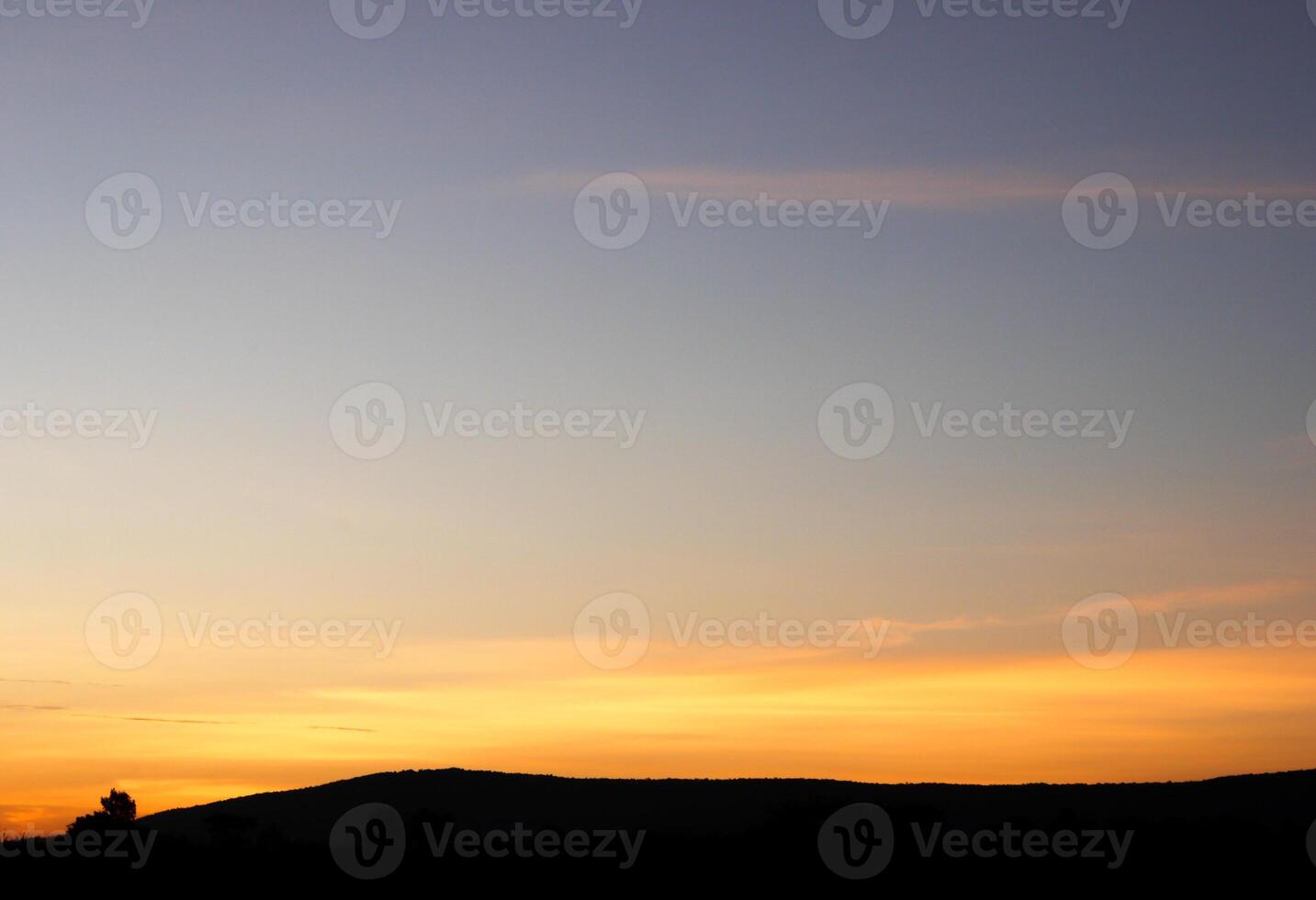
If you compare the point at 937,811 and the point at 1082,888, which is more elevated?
the point at 937,811

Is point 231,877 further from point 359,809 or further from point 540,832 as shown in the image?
point 359,809

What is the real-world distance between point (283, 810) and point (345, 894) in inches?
1148

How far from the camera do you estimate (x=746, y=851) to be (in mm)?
40750

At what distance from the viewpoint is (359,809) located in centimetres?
5909

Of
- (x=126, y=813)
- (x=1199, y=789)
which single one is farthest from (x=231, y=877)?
(x=1199, y=789)

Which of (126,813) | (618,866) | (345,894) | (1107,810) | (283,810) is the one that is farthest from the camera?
(283,810)

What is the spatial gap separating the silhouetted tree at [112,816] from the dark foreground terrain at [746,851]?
154 cm

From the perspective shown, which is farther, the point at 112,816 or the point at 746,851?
the point at 112,816

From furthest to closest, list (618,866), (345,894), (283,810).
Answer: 1. (283,810)
2. (618,866)
3. (345,894)

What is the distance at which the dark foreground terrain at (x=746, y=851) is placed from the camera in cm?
3672

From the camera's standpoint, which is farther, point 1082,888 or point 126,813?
point 126,813

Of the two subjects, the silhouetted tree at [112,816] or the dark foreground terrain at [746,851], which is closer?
the dark foreground terrain at [746,851]

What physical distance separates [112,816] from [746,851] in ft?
96.5

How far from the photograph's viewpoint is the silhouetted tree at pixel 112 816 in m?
53.5
